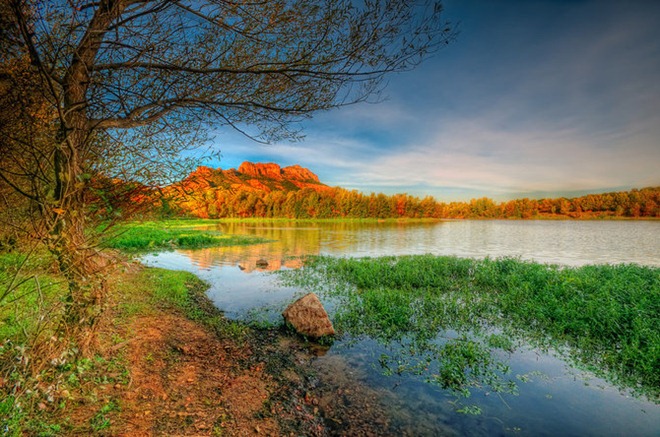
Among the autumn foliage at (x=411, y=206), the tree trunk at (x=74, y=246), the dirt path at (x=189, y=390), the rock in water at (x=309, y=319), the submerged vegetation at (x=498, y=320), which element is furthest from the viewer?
the autumn foliage at (x=411, y=206)

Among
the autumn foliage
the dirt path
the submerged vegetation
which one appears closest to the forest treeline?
the autumn foliage

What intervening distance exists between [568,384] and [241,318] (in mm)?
9214

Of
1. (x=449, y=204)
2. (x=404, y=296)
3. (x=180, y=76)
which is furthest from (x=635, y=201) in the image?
(x=180, y=76)

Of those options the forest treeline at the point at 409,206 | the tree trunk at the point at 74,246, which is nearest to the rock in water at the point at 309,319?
the tree trunk at the point at 74,246

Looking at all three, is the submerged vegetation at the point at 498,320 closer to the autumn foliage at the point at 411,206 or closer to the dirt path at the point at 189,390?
the dirt path at the point at 189,390

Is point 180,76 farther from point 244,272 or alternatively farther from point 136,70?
point 244,272

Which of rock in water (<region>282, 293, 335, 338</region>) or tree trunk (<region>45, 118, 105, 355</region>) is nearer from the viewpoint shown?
tree trunk (<region>45, 118, 105, 355</region>)

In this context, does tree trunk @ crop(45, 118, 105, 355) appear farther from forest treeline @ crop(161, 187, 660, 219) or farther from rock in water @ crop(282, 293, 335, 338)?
forest treeline @ crop(161, 187, 660, 219)

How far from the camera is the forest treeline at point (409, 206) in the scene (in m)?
108

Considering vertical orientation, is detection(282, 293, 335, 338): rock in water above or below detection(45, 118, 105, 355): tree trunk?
below

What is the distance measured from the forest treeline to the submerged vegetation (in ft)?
267

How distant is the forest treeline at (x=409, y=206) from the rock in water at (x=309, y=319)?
3306 inches

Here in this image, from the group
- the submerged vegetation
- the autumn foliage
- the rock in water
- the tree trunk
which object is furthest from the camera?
the autumn foliage

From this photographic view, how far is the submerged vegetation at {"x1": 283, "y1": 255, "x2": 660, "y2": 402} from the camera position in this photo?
7.33 metres
